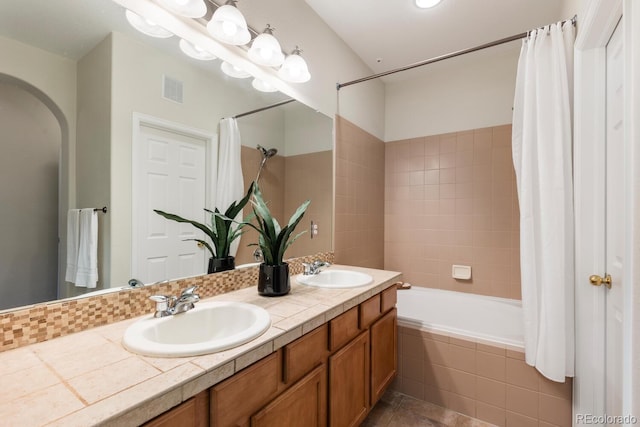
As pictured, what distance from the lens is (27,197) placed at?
891 millimetres

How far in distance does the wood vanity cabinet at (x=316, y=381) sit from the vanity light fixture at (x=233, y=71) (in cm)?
130

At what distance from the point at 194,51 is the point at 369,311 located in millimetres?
1506

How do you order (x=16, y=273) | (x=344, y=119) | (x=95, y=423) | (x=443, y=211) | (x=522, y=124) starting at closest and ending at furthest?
(x=95, y=423)
(x=16, y=273)
(x=522, y=124)
(x=344, y=119)
(x=443, y=211)

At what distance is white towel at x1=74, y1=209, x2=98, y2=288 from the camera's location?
975 millimetres

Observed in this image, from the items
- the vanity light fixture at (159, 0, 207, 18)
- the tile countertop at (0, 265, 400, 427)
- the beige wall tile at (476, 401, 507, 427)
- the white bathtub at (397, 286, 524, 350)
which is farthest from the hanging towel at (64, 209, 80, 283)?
the beige wall tile at (476, 401, 507, 427)

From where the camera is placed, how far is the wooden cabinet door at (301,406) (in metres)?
0.87

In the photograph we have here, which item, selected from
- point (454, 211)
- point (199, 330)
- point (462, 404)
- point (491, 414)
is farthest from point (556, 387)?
point (199, 330)

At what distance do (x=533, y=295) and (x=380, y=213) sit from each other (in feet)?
5.36

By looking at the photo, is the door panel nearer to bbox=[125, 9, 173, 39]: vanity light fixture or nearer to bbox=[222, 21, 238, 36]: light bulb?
bbox=[222, 21, 238, 36]: light bulb

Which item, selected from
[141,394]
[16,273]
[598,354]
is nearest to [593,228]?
[598,354]

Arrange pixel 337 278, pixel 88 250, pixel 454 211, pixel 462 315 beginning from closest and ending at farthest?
pixel 88 250 < pixel 337 278 < pixel 462 315 < pixel 454 211

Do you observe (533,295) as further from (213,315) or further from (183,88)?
(183,88)

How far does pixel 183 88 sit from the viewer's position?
1266 mm

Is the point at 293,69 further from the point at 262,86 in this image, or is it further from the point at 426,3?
the point at 426,3
